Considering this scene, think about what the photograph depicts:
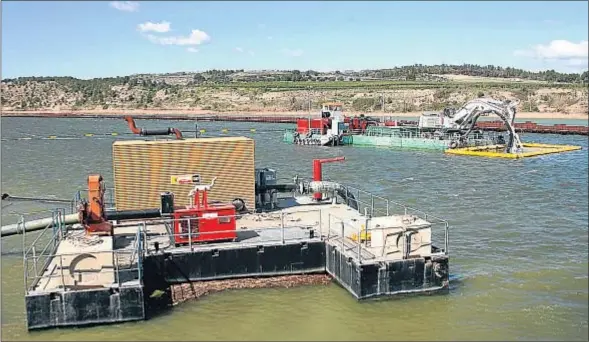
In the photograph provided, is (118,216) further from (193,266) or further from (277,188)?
(277,188)

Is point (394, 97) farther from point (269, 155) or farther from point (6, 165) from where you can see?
point (6, 165)

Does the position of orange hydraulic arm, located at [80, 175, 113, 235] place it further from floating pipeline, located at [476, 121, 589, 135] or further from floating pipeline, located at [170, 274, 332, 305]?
floating pipeline, located at [476, 121, 589, 135]

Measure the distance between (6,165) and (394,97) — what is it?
96449 millimetres

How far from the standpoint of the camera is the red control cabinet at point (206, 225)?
53.4ft

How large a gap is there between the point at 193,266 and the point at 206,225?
3.48 feet

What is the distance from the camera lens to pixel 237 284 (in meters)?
16.2

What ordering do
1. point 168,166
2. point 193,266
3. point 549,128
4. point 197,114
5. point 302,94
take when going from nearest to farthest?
point 193,266, point 168,166, point 549,128, point 197,114, point 302,94

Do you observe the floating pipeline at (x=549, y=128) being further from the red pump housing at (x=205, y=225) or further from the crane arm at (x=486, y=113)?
the red pump housing at (x=205, y=225)

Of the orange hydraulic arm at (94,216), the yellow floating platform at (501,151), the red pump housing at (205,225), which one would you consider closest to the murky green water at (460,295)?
the red pump housing at (205,225)

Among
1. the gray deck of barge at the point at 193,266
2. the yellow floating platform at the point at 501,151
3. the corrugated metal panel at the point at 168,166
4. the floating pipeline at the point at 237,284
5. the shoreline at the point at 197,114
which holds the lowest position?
the shoreline at the point at 197,114

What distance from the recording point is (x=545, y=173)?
3953 cm

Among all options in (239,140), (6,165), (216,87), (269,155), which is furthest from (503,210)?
(216,87)

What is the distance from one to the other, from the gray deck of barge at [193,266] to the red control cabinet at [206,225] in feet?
0.71

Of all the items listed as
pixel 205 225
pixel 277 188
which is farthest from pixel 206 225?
pixel 277 188
